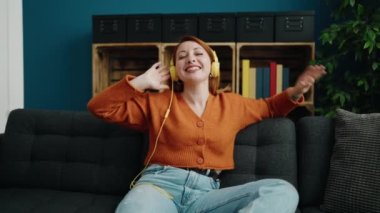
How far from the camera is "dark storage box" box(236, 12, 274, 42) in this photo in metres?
2.45

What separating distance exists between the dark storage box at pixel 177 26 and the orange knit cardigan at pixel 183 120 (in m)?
1.04

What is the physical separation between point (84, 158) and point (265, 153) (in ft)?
2.81

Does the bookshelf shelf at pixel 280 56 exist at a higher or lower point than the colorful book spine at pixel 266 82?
higher

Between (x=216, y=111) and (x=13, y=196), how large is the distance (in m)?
0.97

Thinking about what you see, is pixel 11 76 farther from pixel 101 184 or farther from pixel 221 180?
pixel 221 180

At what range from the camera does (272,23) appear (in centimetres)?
244

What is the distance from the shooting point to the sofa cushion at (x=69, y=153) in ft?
5.40

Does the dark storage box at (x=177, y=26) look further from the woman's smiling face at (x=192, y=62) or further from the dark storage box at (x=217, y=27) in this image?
the woman's smiling face at (x=192, y=62)

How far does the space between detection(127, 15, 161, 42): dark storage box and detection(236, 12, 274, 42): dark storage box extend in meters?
0.58

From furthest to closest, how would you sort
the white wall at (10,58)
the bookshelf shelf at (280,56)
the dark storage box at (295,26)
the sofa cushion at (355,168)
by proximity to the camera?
the white wall at (10,58)
the bookshelf shelf at (280,56)
the dark storage box at (295,26)
the sofa cushion at (355,168)

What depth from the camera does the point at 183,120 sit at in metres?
1.46

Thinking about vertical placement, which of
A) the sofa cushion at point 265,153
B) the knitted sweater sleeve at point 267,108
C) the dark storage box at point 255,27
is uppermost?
the dark storage box at point 255,27

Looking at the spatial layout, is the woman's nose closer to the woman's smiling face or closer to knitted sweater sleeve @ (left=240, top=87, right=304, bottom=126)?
the woman's smiling face

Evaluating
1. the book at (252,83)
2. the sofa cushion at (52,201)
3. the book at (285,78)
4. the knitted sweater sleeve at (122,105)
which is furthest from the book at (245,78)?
the sofa cushion at (52,201)
